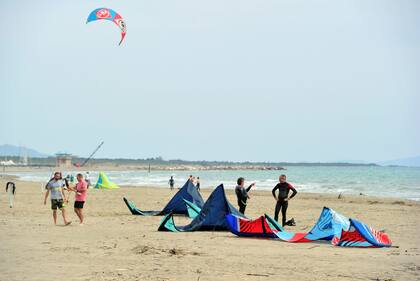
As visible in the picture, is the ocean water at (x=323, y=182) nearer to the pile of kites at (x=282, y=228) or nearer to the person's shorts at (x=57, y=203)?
the pile of kites at (x=282, y=228)

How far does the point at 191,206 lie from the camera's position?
48.2ft

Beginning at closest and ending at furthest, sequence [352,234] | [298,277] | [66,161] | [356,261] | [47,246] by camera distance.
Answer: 1. [298,277]
2. [356,261]
3. [47,246]
4. [352,234]
5. [66,161]

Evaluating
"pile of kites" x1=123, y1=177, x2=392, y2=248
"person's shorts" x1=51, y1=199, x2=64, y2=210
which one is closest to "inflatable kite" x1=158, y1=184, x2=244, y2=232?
"pile of kites" x1=123, y1=177, x2=392, y2=248

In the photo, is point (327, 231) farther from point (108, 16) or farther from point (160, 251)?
point (108, 16)

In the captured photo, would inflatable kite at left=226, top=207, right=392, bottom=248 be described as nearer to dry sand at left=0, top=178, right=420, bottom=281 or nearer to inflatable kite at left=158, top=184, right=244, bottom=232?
dry sand at left=0, top=178, right=420, bottom=281

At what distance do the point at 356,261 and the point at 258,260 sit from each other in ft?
4.46

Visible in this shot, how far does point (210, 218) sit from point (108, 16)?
28.8 feet

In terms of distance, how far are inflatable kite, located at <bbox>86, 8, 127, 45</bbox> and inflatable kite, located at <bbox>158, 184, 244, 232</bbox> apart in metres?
7.45

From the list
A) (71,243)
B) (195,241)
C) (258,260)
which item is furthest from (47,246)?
(258,260)

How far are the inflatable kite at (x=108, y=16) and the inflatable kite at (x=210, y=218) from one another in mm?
7454

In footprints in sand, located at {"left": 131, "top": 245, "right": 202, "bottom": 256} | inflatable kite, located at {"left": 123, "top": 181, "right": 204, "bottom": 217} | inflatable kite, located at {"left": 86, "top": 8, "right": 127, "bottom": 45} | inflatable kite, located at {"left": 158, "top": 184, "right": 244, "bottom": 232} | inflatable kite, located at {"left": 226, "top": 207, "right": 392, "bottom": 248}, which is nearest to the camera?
footprints in sand, located at {"left": 131, "top": 245, "right": 202, "bottom": 256}

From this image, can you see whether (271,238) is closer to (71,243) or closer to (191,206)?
(71,243)

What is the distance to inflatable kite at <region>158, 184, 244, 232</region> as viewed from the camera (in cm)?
1142

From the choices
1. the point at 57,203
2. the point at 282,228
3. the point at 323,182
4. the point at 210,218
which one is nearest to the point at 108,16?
the point at 57,203
